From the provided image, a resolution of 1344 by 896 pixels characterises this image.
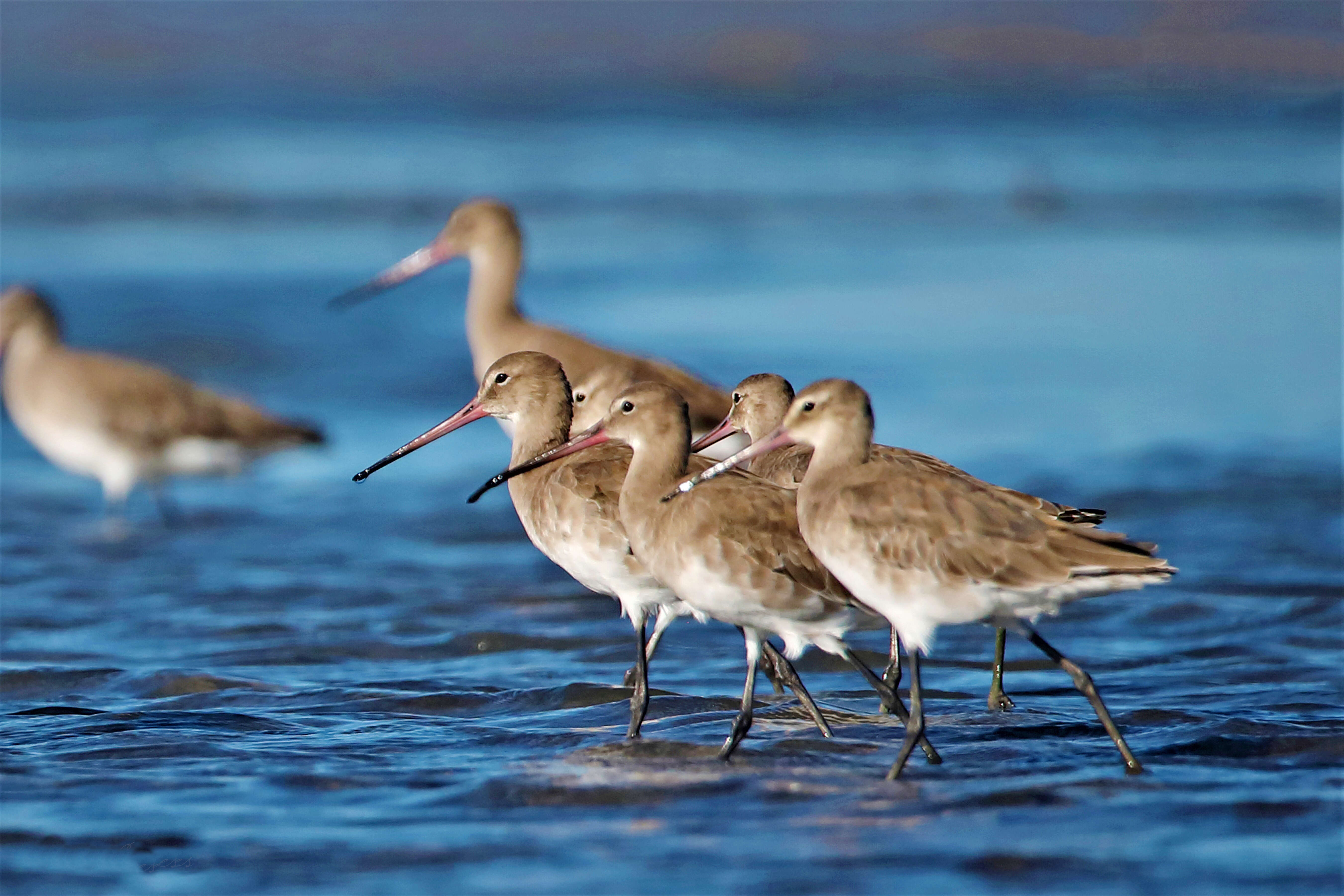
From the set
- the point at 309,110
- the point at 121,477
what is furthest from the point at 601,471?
the point at 309,110

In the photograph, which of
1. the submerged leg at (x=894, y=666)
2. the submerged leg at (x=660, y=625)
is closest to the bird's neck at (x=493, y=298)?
the submerged leg at (x=660, y=625)

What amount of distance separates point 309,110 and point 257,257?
14656mm

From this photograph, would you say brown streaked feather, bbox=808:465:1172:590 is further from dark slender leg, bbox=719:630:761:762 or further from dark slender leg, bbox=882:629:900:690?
dark slender leg, bbox=882:629:900:690

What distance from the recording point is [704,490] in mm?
5191

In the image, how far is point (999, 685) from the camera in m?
5.84

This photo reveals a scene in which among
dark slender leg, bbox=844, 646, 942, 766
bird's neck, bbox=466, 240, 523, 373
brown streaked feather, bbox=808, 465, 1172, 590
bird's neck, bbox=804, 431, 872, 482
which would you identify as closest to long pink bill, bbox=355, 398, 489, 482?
bird's neck, bbox=804, 431, 872, 482

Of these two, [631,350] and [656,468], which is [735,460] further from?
[631,350]

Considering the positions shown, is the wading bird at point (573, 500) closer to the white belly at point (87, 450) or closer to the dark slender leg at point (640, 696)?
the dark slender leg at point (640, 696)

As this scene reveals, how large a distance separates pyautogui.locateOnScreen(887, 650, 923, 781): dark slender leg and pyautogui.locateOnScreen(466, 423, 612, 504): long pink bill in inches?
45.7

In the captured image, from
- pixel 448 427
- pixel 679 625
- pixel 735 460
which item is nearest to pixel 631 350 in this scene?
pixel 679 625

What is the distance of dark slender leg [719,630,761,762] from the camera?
203 inches

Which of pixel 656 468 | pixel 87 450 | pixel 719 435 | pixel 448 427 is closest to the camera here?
pixel 656 468

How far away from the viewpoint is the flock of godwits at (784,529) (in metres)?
4.73

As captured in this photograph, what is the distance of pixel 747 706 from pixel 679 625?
2.31 meters
